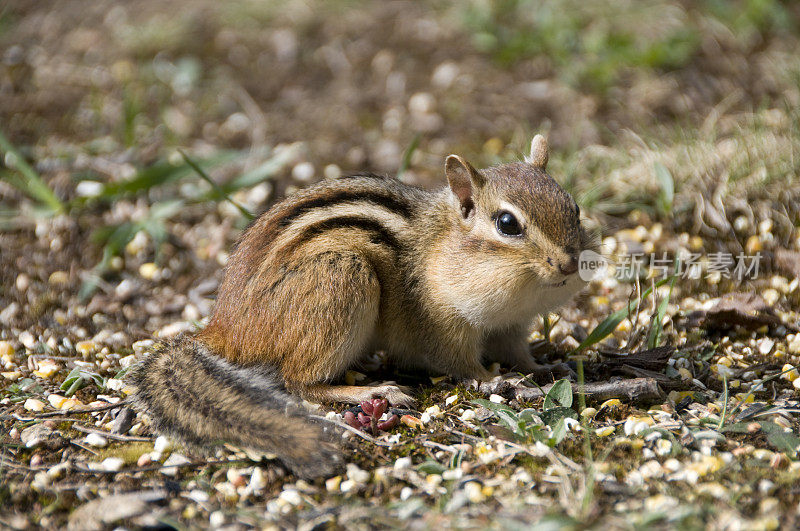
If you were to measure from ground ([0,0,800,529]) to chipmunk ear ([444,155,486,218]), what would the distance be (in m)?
0.80

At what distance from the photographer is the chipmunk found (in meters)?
3.42

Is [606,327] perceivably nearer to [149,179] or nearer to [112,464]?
[112,464]

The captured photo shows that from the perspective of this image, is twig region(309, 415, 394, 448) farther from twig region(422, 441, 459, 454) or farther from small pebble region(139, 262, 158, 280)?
small pebble region(139, 262, 158, 280)

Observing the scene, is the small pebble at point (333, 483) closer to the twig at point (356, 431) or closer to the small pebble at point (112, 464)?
the twig at point (356, 431)

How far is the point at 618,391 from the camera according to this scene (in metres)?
3.50

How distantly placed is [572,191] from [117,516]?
325cm

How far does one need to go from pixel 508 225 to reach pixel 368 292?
65cm

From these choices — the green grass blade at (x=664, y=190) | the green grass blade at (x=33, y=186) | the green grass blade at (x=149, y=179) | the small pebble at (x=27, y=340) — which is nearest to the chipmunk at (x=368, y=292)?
the small pebble at (x=27, y=340)

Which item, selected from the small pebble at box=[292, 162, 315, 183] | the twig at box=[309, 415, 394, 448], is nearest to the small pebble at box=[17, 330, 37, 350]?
the twig at box=[309, 415, 394, 448]

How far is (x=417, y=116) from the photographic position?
619 cm

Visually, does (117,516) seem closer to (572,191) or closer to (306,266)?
(306,266)

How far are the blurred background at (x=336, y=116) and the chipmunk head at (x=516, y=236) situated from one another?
133 cm

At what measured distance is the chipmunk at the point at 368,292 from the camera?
11.2 ft

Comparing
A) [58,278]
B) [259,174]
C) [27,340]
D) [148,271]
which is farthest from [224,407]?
[259,174]
